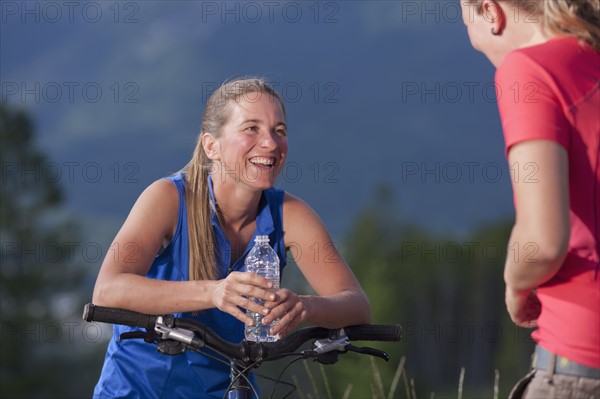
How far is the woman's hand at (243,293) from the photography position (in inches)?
112

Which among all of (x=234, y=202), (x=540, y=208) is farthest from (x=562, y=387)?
(x=234, y=202)

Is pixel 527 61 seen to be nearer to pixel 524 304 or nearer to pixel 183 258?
pixel 524 304

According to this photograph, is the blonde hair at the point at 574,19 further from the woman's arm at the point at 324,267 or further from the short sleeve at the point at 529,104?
the woman's arm at the point at 324,267

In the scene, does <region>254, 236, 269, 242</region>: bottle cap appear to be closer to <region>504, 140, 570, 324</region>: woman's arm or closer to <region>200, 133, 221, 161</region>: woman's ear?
<region>200, 133, 221, 161</region>: woman's ear

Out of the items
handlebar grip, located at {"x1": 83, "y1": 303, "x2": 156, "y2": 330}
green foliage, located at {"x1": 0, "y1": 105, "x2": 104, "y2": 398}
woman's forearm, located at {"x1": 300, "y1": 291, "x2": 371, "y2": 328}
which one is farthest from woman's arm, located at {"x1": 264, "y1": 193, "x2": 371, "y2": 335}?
green foliage, located at {"x1": 0, "y1": 105, "x2": 104, "y2": 398}

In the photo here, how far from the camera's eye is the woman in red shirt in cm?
190

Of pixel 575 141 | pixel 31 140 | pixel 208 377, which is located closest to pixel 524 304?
pixel 575 141

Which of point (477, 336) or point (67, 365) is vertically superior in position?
point (67, 365)

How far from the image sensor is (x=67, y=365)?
170 ft

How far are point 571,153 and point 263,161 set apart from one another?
5.87ft

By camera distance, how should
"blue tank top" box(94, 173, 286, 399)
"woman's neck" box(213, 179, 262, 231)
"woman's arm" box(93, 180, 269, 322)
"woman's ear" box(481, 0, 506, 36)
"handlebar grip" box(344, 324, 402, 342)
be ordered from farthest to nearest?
"woman's neck" box(213, 179, 262, 231)
"blue tank top" box(94, 173, 286, 399)
"handlebar grip" box(344, 324, 402, 342)
"woman's arm" box(93, 180, 269, 322)
"woman's ear" box(481, 0, 506, 36)

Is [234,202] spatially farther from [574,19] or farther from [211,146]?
[574,19]

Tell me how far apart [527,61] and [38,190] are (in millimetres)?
49767

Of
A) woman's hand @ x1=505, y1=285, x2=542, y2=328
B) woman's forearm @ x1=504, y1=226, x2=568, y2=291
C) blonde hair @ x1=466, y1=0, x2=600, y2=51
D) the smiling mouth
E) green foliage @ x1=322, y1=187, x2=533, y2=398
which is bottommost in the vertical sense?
green foliage @ x1=322, y1=187, x2=533, y2=398
